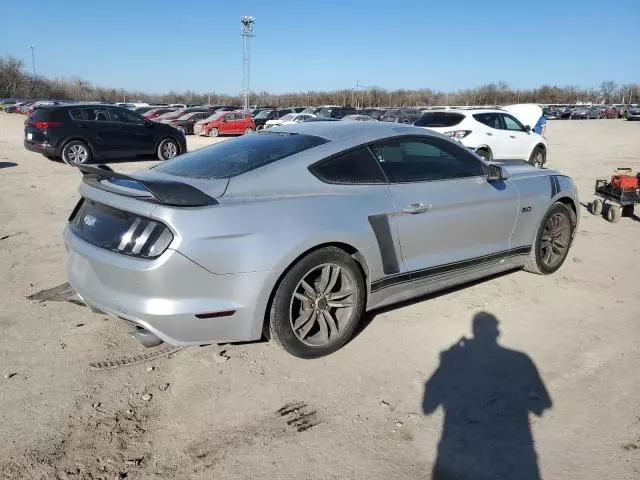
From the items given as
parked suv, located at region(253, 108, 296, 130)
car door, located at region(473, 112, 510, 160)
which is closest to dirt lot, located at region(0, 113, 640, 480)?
car door, located at region(473, 112, 510, 160)

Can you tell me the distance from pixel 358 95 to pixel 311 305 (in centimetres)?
10750

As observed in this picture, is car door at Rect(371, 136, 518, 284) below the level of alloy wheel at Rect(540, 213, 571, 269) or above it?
above

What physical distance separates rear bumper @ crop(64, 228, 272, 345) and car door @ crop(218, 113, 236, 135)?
90.5ft

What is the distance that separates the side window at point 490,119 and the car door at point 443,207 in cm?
887

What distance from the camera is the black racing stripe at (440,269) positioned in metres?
3.79

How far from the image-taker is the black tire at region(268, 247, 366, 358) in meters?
3.29

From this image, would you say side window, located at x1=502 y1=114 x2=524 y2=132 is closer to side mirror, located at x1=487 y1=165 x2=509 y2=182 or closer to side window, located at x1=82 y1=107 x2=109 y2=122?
side mirror, located at x1=487 y1=165 x2=509 y2=182

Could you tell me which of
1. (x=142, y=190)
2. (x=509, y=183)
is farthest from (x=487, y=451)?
(x=509, y=183)

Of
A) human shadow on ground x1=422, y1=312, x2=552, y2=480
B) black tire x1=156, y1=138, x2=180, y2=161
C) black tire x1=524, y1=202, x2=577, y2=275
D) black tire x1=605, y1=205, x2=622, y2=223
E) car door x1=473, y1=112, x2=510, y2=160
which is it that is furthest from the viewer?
black tire x1=156, y1=138, x2=180, y2=161

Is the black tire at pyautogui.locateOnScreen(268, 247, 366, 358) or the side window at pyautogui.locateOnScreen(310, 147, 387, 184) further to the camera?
the side window at pyautogui.locateOnScreen(310, 147, 387, 184)

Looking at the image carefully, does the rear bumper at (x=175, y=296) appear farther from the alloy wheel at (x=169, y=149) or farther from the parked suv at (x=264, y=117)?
the parked suv at (x=264, y=117)

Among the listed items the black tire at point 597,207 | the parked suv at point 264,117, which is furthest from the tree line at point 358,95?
the black tire at point 597,207

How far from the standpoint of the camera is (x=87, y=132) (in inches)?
559

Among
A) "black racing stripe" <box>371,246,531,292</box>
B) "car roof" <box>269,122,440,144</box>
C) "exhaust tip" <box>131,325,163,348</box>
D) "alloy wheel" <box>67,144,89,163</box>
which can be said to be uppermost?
"car roof" <box>269,122,440,144</box>
